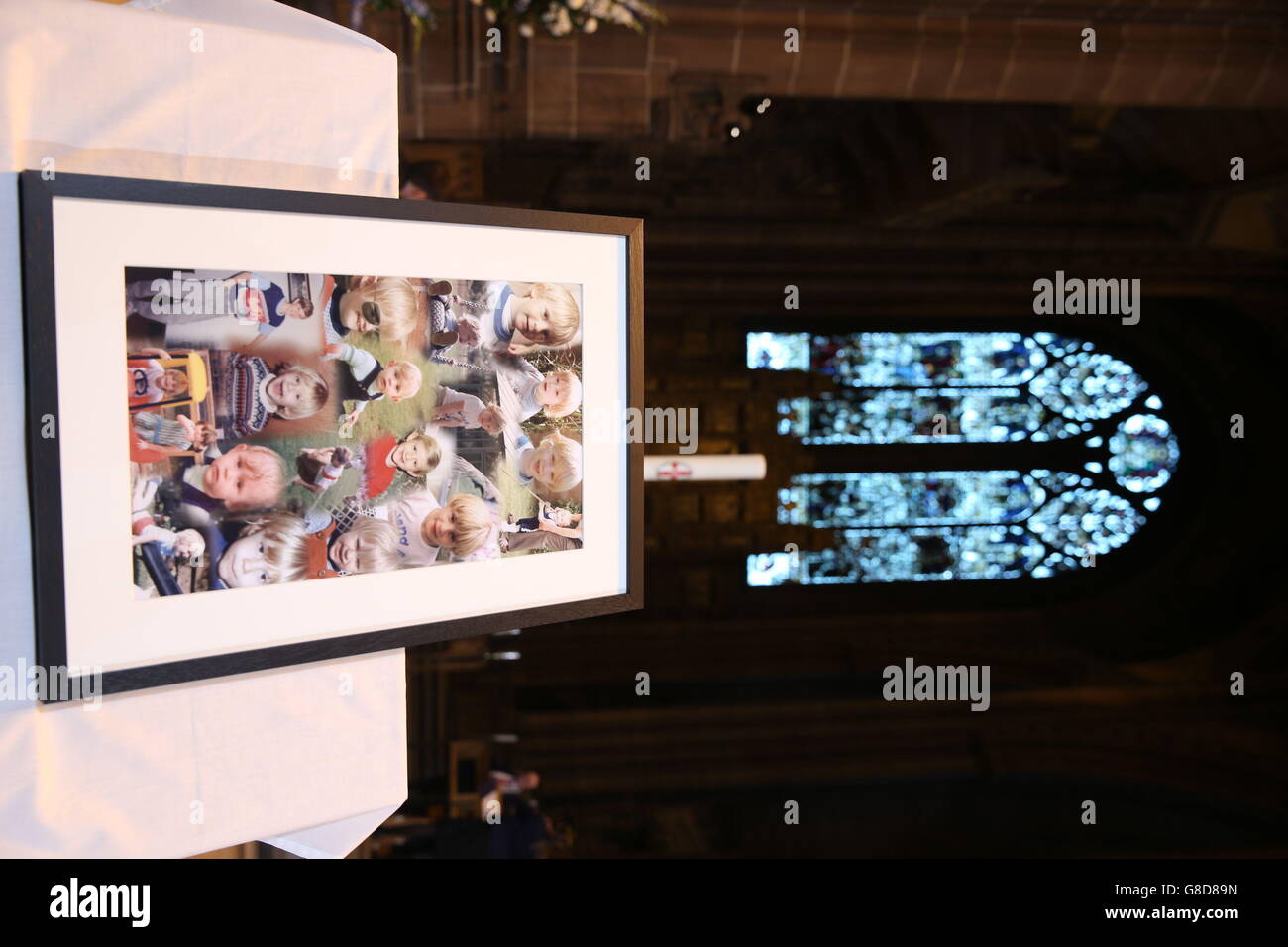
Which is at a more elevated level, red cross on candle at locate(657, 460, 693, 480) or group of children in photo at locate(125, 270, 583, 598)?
group of children in photo at locate(125, 270, 583, 598)

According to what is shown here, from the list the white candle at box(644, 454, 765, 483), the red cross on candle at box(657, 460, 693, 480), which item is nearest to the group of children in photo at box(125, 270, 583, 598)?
the white candle at box(644, 454, 765, 483)

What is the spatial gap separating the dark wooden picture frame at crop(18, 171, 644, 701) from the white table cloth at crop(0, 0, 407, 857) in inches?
2.4

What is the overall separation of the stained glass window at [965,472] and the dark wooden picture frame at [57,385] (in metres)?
7.24

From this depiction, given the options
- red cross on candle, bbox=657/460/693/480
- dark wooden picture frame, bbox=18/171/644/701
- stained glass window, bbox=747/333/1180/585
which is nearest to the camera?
dark wooden picture frame, bbox=18/171/644/701

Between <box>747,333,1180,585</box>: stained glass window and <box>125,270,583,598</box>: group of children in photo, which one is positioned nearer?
<box>125,270,583,598</box>: group of children in photo

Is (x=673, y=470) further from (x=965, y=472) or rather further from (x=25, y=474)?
(x=25, y=474)

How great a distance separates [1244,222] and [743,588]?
16.9 ft

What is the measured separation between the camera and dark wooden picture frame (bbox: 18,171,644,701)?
1.22 meters

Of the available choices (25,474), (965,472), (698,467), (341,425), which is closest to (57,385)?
(25,474)

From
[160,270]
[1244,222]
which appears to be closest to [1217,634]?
[1244,222]

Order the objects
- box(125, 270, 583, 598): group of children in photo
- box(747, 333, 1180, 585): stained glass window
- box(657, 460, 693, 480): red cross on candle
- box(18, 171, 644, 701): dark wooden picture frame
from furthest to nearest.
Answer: box(747, 333, 1180, 585): stained glass window < box(657, 460, 693, 480): red cross on candle < box(125, 270, 583, 598): group of children in photo < box(18, 171, 644, 701): dark wooden picture frame

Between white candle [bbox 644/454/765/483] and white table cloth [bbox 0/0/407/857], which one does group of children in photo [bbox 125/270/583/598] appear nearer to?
white table cloth [bbox 0/0/407/857]

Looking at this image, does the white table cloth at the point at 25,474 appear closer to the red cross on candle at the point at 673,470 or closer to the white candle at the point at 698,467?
the white candle at the point at 698,467

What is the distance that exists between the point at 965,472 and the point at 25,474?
852 centimetres
